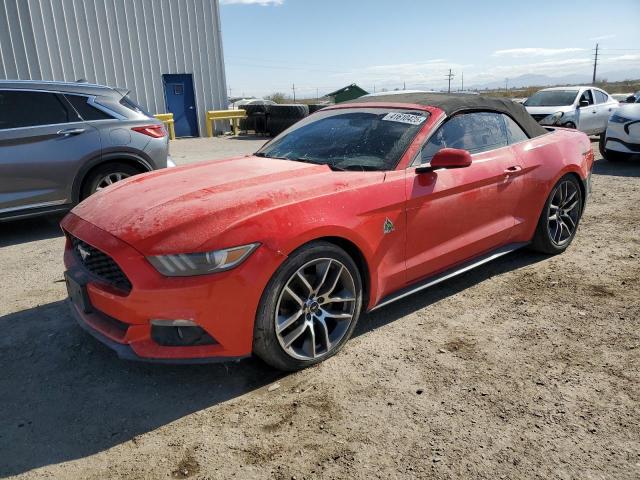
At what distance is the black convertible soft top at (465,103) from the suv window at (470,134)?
0.20 ft

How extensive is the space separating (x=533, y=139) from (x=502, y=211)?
2.96 feet

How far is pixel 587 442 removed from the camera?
2334 millimetres

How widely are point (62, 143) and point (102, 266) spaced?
141 inches

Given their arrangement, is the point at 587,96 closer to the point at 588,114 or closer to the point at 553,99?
the point at 588,114

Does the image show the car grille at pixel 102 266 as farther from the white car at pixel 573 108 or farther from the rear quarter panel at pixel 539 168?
the white car at pixel 573 108

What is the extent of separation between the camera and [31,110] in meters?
5.63

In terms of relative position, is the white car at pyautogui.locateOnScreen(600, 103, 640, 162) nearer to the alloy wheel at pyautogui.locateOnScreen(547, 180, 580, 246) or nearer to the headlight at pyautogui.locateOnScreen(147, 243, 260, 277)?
the alloy wheel at pyautogui.locateOnScreen(547, 180, 580, 246)

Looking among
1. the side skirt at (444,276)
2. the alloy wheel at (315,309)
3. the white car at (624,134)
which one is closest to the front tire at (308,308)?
the alloy wheel at (315,309)

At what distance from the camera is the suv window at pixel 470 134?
359 centimetres

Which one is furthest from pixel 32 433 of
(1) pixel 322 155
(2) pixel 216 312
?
(1) pixel 322 155

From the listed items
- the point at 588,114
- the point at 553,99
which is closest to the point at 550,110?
the point at 553,99

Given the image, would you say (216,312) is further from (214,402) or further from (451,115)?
(451,115)

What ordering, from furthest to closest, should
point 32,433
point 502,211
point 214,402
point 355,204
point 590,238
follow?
point 590,238 < point 502,211 < point 355,204 < point 214,402 < point 32,433

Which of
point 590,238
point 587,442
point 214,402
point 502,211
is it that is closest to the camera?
point 587,442
